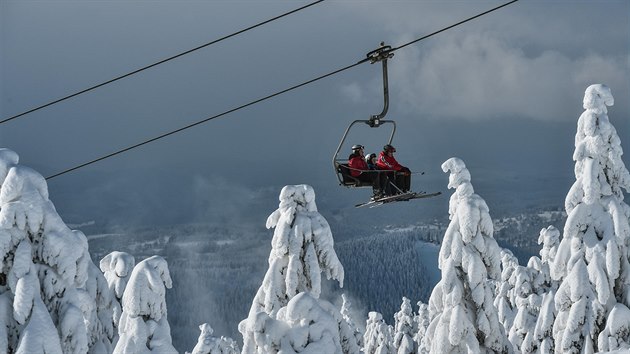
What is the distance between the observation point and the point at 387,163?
85.7ft

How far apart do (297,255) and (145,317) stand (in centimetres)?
418

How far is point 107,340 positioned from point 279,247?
4.64 meters

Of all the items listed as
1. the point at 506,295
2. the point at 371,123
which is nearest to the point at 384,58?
the point at 371,123

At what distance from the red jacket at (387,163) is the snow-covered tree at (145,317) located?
206 inches

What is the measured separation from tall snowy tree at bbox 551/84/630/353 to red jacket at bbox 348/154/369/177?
7.66 meters

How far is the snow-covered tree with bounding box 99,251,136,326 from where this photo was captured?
32.2m

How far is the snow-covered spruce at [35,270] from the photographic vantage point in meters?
20.2

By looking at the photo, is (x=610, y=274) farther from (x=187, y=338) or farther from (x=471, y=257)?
(x=187, y=338)

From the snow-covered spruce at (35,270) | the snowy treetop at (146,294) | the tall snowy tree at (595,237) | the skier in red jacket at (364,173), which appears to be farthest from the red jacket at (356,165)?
the tall snowy tree at (595,237)

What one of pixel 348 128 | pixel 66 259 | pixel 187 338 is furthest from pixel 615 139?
pixel 187 338

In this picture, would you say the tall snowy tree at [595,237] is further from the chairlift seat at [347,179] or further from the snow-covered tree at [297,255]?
the chairlift seat at [347,179]

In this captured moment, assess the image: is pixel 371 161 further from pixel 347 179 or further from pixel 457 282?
pixel 457 282

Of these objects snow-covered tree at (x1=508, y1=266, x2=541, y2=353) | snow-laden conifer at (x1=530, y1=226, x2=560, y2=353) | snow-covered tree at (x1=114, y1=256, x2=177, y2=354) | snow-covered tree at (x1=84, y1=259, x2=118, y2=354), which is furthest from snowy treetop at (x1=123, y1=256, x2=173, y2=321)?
snow-covered tree at (x1=508, y1=266, x2=541, y2=353)

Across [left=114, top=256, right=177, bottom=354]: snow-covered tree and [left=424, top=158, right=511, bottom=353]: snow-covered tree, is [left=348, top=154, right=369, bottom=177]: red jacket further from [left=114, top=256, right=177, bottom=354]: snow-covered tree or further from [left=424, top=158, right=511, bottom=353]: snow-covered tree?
[left=424, top=158, right=511, bottom=353]: snow-covered tree
